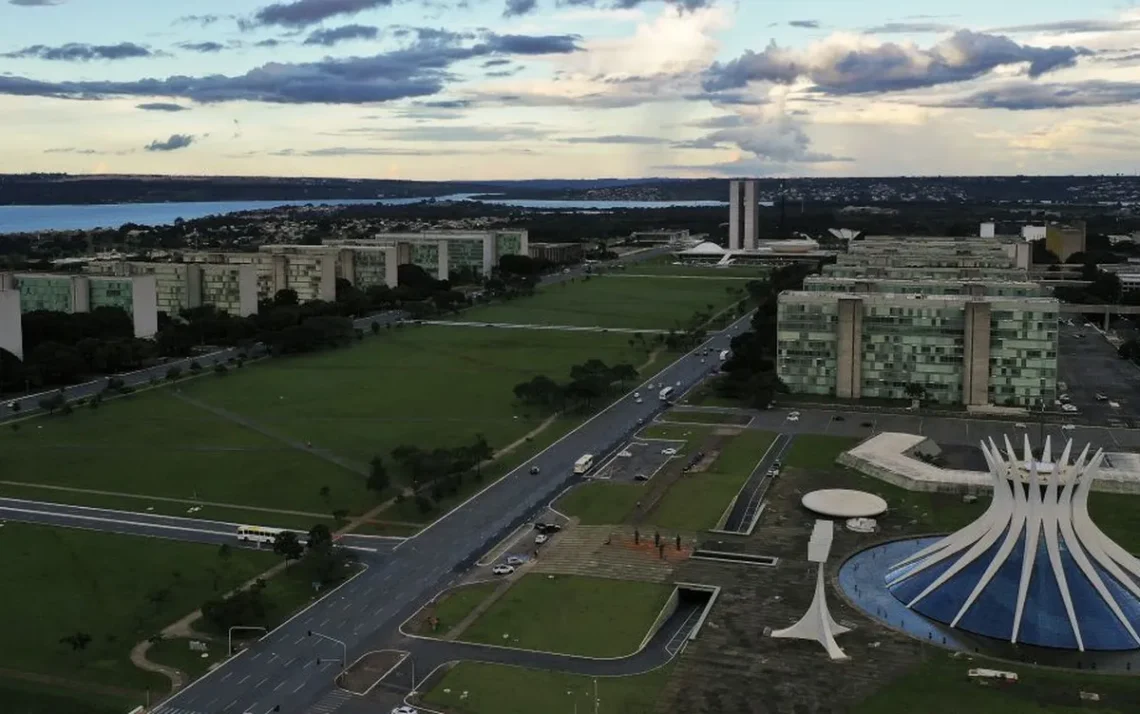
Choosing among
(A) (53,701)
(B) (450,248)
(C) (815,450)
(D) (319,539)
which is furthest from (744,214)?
(A) (53,701)

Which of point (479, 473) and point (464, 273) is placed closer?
point (479, 473)

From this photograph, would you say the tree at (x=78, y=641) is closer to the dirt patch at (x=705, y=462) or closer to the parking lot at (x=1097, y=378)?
the dirt patch at (x=705, y=462)

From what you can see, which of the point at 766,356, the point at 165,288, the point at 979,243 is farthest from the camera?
the point at 979,243

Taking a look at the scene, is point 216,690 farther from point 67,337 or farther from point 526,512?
point 67,337

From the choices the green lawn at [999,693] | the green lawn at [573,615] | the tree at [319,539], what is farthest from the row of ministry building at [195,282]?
the green lawn at [999,693]

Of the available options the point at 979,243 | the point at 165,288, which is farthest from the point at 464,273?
the point at 979,243
